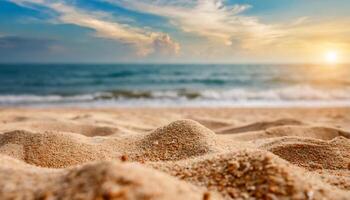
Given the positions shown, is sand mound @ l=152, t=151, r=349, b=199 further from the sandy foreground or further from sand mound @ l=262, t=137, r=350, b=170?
sand mound @ l=262, t=137, r=350, b=170

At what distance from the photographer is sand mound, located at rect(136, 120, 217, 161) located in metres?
2.61

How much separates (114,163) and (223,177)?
0.54 metres

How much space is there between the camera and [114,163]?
146 centimetres

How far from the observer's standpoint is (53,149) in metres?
2.68

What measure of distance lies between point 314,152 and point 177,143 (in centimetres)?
113

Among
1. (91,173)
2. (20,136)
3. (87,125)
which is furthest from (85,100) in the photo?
(91,173)

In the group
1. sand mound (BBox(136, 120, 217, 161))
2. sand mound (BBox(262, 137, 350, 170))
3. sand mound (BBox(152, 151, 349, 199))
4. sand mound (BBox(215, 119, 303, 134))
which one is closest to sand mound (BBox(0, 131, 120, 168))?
sand mound (BBox(136, 120, 217, 161))

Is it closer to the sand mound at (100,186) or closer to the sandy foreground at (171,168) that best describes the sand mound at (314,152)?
the sandy foreground at (171,168)

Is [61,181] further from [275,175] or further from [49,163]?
[49,163]

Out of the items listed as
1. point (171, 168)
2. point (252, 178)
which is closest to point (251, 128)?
point (171, 168)

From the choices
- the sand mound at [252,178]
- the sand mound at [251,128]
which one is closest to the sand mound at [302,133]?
the sand mound at [251,128]

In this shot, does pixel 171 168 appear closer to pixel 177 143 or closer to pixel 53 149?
pixel 177 143

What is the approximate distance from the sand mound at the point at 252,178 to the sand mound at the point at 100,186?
0.51 ft

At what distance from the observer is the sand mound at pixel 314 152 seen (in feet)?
8.58
